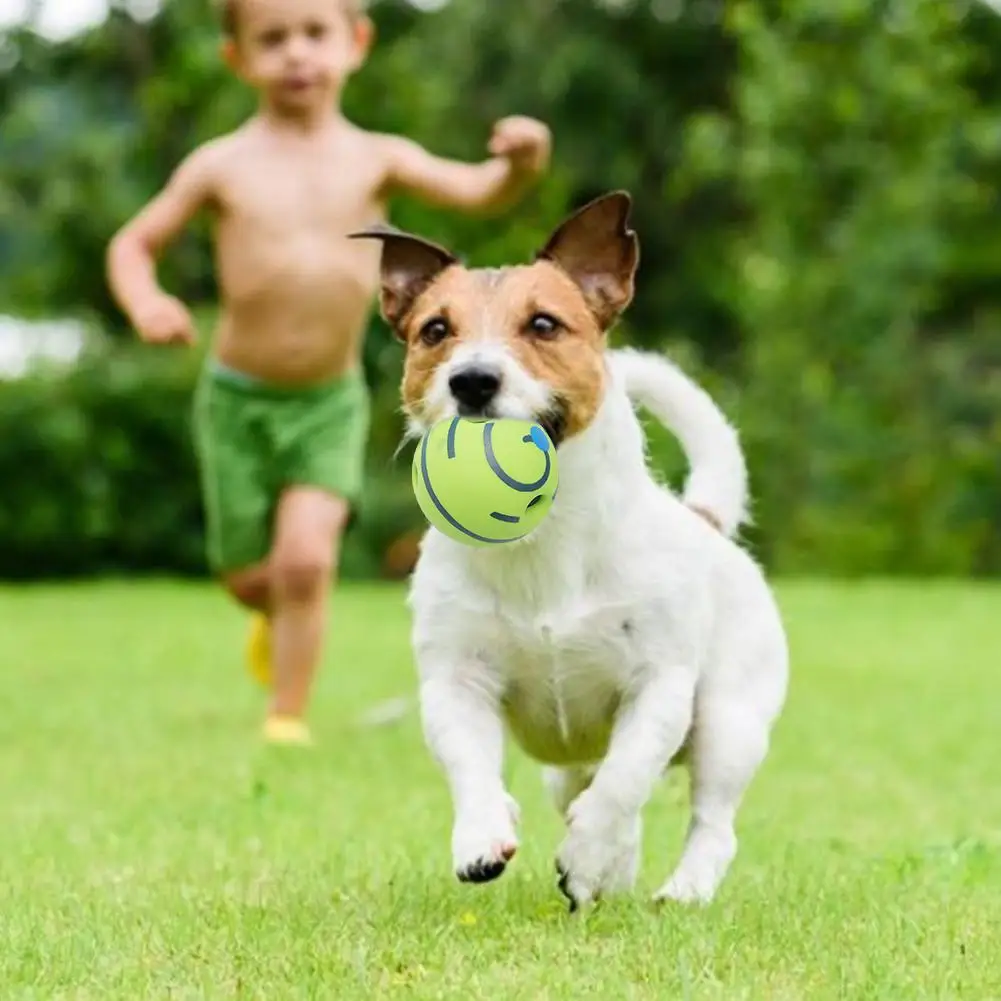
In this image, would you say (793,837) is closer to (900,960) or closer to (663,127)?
(900,960)

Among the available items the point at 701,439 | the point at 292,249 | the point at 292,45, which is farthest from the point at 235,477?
the point at 701,439

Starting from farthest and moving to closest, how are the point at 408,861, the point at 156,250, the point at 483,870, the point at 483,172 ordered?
1. the point at 156,250
2. the point at 483,172
3. the point at 408,861
4. the point at 483,870

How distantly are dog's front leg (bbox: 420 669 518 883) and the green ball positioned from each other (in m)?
0.35

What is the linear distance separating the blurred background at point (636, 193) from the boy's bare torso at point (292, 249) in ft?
20.9

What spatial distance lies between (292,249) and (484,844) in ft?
14.1

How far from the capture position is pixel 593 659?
14.1 feet

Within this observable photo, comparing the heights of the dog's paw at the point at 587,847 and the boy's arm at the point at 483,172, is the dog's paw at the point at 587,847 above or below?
below

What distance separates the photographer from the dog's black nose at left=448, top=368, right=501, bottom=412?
399cm

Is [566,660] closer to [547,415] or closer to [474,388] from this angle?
[547,415]

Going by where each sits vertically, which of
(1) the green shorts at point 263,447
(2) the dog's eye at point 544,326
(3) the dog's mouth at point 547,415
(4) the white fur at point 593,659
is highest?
(2) the dog's eye at point 544,326

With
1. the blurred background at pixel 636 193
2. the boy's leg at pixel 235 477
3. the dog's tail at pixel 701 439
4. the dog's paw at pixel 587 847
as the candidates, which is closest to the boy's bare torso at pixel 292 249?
the boy's leg at pixel 235 477

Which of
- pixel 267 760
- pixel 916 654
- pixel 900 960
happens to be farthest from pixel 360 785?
pixel 916 654

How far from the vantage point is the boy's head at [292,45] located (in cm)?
778

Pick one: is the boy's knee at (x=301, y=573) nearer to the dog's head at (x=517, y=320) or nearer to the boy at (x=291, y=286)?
the boy at (x=291, y=286)
